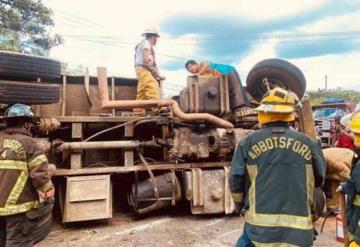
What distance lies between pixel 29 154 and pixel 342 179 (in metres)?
4.04

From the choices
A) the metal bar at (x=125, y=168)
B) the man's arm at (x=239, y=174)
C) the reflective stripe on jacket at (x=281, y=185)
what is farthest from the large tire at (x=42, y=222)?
the reflective stripe on jacket at (x=281, y=185)

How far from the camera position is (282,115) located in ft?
8.83

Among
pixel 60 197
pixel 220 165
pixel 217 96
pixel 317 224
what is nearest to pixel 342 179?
pixel 317 224

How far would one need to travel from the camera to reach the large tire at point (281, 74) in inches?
213

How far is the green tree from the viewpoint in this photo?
1452cm

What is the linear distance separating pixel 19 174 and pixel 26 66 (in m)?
1.63

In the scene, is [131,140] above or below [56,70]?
below

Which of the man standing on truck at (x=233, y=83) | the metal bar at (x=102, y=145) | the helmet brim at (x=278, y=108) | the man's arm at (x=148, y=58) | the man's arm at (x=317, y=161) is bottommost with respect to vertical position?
the man's arm at (x=317, y=161)

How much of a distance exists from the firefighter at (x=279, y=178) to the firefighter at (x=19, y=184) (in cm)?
172

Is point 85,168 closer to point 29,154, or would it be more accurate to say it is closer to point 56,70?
point 56,70

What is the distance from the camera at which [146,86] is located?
19.3ft

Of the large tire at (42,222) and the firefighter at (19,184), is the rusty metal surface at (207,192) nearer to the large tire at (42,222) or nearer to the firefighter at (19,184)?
the large tire at (42,222)

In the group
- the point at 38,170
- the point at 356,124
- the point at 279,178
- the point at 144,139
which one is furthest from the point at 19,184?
the point at 356,124

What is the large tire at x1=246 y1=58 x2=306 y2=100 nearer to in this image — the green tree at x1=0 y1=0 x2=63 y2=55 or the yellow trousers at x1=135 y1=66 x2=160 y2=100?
the yellow trousers at x1=135 y1=66 x2=160 y2=100
